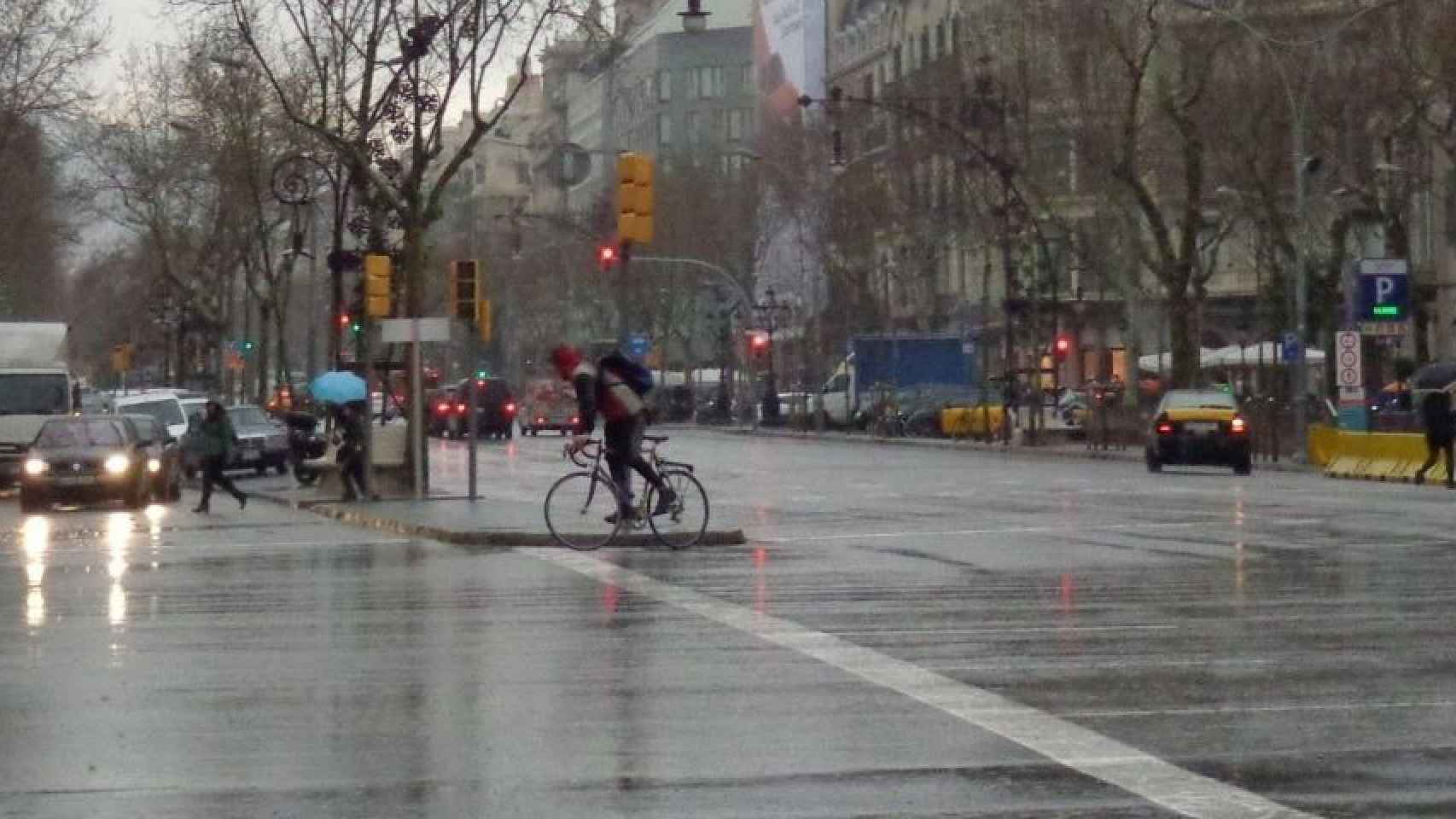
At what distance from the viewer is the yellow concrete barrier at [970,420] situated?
2963 inches

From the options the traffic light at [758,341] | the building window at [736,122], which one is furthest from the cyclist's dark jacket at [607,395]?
the building window at [736,122]

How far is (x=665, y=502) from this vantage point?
24.6 metres

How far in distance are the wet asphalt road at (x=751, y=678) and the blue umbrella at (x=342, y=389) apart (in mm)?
13894

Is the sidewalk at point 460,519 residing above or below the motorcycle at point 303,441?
below

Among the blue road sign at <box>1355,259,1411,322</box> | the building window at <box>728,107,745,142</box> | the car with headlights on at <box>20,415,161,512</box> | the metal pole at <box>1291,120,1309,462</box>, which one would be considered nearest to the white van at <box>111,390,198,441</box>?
the car with headlights on at <box>20,415,161,512</box>

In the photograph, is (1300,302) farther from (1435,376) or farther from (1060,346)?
(1060,346)

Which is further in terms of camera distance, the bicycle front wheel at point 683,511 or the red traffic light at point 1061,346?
the red traffic light at point 1061,346

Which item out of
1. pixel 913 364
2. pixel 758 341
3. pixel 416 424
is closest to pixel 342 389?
pixel 416 424

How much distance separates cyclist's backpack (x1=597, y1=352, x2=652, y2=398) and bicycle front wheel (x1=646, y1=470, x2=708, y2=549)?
85 cm

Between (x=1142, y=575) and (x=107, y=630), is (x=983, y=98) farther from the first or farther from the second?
(x=107, y=630)

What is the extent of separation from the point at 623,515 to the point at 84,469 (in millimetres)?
17263

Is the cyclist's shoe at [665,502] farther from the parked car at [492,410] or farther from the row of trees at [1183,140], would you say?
the parked car at [492,410]

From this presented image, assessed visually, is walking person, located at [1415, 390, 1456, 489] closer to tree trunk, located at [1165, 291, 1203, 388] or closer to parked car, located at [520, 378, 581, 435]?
tree trunk, located at [1165, 291, 1203, 388]

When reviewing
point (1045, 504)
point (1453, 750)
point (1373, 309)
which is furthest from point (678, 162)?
point (1453, 750)
